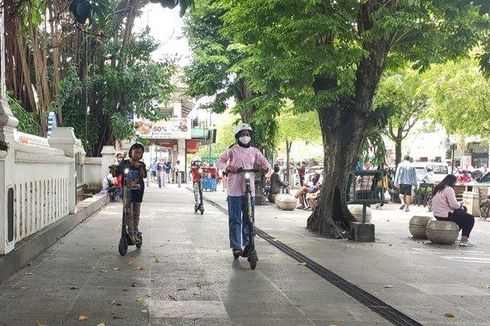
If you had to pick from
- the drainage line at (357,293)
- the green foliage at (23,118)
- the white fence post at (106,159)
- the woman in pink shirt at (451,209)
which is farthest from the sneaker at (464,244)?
the white fence post at (106,159)

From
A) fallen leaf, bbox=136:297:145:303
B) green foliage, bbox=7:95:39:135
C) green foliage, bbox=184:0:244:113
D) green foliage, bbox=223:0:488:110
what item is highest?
green foliage, bbox=184:0:244:113

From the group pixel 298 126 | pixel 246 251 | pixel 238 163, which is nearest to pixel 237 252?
pixel 246 251

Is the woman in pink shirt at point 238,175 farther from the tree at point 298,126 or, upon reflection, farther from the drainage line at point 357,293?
the tree at point 298,126

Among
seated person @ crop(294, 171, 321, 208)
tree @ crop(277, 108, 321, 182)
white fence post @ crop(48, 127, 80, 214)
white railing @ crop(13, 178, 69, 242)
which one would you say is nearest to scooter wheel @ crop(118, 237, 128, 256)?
white railing @ crop(13, 178, 69, 242)

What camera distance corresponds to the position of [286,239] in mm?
11727

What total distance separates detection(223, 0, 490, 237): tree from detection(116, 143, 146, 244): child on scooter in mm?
3802

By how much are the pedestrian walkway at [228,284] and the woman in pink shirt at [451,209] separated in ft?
1.64

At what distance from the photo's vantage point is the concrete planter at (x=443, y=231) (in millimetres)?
11602

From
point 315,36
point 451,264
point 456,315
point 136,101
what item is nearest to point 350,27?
point 315,36

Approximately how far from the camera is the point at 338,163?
12.8 m

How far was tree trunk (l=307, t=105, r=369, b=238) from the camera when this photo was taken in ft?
41.5

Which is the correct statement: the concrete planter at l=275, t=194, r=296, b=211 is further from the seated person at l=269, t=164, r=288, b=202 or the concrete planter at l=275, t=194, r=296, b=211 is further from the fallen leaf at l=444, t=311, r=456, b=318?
the fallen leaf at l=444, t=311, r=456, b=318

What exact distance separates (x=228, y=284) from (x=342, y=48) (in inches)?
243

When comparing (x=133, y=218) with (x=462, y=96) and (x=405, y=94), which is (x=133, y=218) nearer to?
(x=462, y=96)
